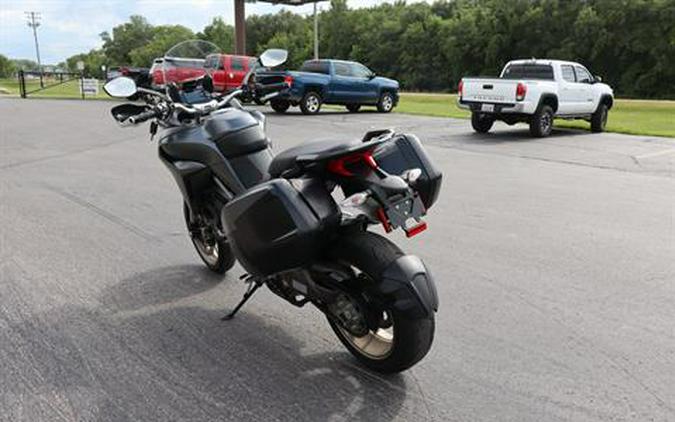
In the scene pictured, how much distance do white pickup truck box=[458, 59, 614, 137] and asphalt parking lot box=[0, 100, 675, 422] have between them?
6.67m

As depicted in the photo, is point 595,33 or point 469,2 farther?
point 469,2

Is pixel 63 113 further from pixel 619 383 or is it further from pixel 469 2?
pixel 469 2

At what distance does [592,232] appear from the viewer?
6355mm

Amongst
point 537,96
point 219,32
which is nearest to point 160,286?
point 537,96

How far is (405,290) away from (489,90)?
1285cm

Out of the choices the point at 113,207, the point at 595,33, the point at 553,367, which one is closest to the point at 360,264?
the point at 553,367

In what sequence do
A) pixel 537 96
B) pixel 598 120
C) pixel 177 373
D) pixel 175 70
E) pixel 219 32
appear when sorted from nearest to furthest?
pixel 177 373, pixel 175 70, pixel 537 96, pixel 598 120, pixel 219 32

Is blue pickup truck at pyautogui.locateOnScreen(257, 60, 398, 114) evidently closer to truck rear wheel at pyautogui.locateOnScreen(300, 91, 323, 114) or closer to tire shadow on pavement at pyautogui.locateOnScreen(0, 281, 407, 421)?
truck rear wheel at pyautogui.locateOnScreen(300, 91, 323, 114)

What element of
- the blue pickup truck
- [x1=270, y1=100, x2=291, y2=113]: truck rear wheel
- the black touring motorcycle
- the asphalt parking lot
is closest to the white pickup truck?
the asphalt parking lot

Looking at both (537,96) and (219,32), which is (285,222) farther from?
(219,32)

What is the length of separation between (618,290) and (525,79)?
11.6 metres

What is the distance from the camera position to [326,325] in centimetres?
404

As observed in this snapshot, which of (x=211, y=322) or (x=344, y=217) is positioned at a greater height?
(x=344, y=217)

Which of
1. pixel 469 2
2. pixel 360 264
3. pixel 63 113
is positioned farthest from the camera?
pixel 469 2
